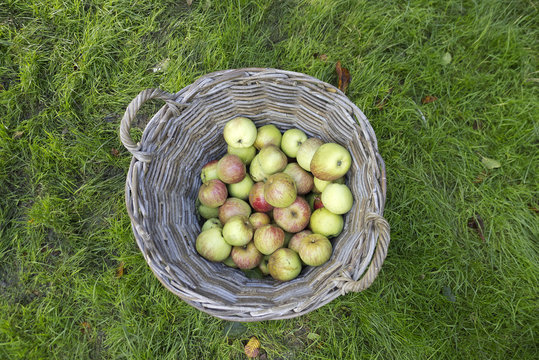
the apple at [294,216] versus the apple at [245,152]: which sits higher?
the apple at [245,152]

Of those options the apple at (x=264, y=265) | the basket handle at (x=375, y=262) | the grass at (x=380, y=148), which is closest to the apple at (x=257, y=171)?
the apple at (x=264, y=265)

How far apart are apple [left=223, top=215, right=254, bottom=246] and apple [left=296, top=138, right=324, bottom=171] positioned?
0.62 metres

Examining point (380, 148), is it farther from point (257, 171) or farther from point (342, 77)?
point (257, 171)

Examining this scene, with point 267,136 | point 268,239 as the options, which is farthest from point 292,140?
point 268,239

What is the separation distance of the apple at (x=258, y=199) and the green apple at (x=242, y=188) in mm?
77

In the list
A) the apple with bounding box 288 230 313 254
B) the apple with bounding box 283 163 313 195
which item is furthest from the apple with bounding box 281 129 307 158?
the apple with bounding box 288 230 313 254

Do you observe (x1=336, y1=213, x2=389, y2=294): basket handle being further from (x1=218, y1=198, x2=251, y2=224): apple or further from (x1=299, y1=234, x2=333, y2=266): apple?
(x1=218, y1=198, x2=251, y2=224): apple

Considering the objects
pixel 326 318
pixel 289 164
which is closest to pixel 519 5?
pixel 289 164

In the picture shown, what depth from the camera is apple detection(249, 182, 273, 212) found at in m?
2.79

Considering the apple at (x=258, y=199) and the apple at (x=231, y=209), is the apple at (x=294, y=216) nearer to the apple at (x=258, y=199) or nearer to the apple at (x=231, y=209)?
the apple at (x=258, y=199)

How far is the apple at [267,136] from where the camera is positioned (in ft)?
9.50

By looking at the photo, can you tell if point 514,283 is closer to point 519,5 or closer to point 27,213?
point 519,5

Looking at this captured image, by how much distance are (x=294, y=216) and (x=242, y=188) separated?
50 centimetres

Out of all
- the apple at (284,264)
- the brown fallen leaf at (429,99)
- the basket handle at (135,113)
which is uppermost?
the basket handle at (135,113)
